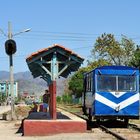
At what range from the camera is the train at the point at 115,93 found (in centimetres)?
2620

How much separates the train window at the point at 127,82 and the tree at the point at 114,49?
47.7 metres

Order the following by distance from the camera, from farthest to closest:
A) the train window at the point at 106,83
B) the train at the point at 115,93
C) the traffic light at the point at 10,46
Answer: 1. the traffic light at the point at 10,46
2. the train window at the point at 106,83
3. the train at the point at 115,93

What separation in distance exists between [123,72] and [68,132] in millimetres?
5883

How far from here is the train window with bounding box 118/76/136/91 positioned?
1040 inches

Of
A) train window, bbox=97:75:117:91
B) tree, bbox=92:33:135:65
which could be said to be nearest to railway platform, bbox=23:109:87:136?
train window, bbox=97:75:117:91

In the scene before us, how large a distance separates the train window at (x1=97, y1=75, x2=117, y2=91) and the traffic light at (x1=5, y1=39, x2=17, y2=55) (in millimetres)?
7922

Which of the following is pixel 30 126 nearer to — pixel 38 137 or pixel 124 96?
pixel 38 137

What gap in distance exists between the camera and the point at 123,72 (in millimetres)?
26484

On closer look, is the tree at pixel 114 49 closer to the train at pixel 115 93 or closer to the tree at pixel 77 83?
the tree at pixel 77 83

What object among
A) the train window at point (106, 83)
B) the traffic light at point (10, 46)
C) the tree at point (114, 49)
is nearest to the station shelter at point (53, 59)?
the train window at point (106, 83)

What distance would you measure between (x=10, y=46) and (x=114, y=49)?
4434 cm

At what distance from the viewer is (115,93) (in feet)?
86.3

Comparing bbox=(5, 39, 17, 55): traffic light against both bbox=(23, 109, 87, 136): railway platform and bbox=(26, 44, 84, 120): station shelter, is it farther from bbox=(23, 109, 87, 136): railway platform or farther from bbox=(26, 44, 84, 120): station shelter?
bbox=(23, 109, 87, 136): railway platform

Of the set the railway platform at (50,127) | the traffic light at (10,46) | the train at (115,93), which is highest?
the traffic light at (10,46)
